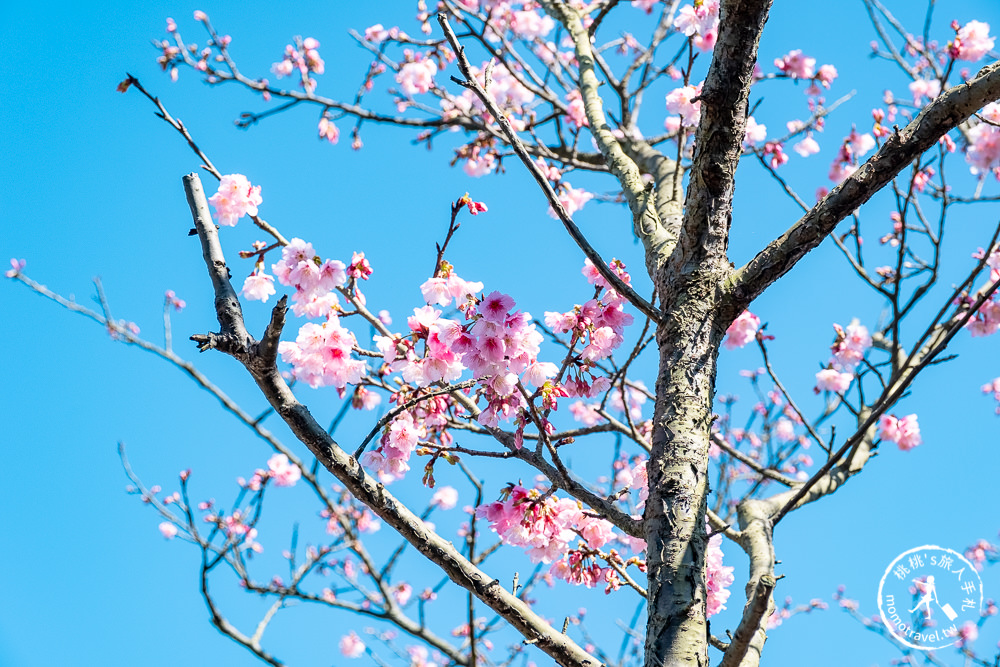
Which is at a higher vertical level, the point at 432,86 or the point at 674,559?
the point at 432,86

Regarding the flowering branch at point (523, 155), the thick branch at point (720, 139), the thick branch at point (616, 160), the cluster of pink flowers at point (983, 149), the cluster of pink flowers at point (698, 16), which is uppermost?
the cluster of pink flowers at point (983, 149)

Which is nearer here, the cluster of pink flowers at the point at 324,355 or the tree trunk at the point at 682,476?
the tree trunk at the point at 682,476

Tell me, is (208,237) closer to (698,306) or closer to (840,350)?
(698,306)

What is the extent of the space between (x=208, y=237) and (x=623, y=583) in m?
1.55

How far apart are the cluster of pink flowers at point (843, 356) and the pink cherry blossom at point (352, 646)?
5.53m

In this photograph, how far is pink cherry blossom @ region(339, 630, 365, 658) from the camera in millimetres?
7344

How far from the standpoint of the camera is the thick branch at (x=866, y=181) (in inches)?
57.7

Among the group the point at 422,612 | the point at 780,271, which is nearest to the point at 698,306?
the point at 780,271

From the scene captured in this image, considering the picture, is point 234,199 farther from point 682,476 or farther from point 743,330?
point 743,330

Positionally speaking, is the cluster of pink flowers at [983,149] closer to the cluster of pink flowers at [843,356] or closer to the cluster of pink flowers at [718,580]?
the cluster of pink flowers at [843,356]

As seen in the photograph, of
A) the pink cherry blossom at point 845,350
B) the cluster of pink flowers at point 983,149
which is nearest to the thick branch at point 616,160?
the pink cherry blossom at point 845,350

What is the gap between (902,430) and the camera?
405cm

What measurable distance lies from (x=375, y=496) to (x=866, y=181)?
132 cm

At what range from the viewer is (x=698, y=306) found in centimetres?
173
